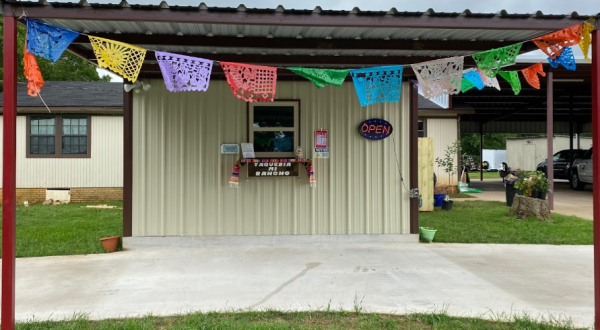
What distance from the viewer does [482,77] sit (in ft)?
14.9

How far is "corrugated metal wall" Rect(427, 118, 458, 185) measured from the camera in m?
13.7

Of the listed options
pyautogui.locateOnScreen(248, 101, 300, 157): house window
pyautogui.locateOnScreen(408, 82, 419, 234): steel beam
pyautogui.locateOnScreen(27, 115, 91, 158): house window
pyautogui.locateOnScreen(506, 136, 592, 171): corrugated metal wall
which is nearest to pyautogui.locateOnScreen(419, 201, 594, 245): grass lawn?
pyautogui.locateOnScreen(408, 82, 419, 234): steel beam

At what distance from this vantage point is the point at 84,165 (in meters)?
11.9

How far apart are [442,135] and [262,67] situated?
35.7 feet

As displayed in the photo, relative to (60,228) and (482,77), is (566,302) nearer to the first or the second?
(482,77)

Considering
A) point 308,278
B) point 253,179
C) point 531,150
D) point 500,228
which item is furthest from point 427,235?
point 531,150

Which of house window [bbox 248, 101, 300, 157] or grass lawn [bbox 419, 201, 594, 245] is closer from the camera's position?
house window [bbox 248, 101, 300, 157]

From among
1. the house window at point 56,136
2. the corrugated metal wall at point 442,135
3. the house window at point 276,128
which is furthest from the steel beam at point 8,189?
the corrugated metal wall at point 442,135

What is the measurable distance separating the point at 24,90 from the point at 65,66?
13.1 metres

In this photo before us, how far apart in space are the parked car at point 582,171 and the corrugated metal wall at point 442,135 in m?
4.38

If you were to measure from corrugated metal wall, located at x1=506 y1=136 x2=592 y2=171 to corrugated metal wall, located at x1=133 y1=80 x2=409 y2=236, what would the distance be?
2207 cm

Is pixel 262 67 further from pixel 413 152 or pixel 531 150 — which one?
pixel 531 150

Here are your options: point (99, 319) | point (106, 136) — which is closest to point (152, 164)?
point (99, 319)

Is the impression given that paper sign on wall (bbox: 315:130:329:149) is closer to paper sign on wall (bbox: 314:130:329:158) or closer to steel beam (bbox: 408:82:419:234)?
paper sign on wall (bbox: 314:130:329:158)
